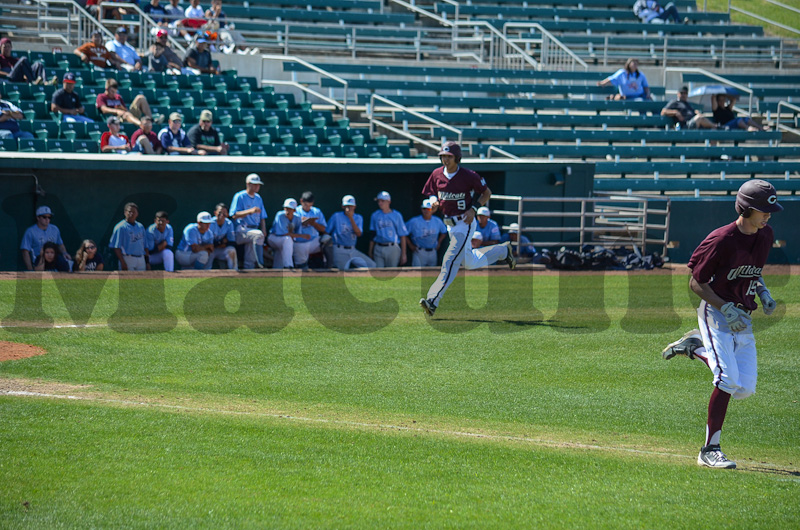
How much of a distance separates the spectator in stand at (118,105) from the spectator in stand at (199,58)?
3267mm

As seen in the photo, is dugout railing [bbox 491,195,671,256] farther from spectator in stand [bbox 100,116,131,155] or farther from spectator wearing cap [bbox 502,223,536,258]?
spectator in stand [bbox 100,116,131,155]

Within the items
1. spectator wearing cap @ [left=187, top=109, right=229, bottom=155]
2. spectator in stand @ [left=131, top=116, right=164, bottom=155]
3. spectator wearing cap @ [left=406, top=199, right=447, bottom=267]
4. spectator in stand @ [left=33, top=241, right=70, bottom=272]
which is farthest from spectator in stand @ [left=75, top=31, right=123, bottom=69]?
spectator wearing cap @ [left=406, top=199, right=447, bottom=267]

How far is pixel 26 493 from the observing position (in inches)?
195

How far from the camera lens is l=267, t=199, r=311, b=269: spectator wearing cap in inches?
611

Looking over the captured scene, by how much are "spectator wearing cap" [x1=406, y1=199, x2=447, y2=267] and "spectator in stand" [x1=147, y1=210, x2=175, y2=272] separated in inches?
179

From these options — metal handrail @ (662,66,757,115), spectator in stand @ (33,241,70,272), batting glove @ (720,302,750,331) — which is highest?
metal handrail @ (662,66,757,115)

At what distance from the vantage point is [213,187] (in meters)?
16.1

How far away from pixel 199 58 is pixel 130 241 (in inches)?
288

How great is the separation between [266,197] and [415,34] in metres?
12.1

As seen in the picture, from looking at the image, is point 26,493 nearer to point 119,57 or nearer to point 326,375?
point 326,375

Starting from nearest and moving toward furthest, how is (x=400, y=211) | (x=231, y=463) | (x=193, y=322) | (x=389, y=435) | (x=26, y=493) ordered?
1. (x=26, y=493)
2. (x=231, y=463)
3. (x=389, y=435)
4. (x=193, y=322)
5. (x=400, y=211)

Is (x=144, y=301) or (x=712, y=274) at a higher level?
(x=712, y=274)

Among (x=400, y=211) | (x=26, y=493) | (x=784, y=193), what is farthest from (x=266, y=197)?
(x=784, y=193)

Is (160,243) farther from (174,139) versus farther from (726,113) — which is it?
(726,113)
